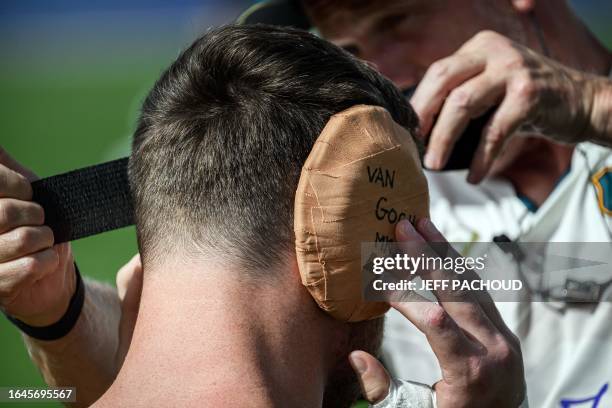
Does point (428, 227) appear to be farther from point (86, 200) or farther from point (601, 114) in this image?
point (601, 114)

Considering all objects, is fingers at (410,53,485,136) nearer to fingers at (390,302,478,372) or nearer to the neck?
fingers at (390,302,478,372)

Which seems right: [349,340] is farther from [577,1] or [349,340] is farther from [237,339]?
[577,1]

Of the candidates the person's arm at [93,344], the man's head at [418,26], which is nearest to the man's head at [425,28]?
the man's head at [418,26]

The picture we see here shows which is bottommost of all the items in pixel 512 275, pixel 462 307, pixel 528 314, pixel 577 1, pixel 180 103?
pixel 577 1

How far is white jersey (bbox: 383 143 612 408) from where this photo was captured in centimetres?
257

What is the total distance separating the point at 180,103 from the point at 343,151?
0.31 meters

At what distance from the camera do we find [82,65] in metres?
10.5

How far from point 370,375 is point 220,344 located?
0.30 m

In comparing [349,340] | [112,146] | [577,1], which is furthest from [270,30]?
[577,1]

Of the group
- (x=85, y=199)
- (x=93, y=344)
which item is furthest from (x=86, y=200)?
(x=93, y=344)

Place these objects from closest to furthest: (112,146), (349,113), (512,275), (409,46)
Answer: (349,113), (512,275), (409,46), (112,146)

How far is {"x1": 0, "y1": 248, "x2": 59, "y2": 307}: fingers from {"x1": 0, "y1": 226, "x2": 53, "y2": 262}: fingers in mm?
13

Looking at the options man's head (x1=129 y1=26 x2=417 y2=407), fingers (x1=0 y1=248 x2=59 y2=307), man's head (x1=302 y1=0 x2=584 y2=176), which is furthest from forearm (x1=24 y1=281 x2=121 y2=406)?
man's head (x1=302 y1=0 x2=584 y2=176)

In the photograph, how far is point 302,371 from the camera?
1292 millimetres
